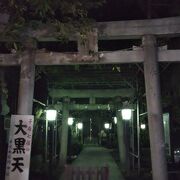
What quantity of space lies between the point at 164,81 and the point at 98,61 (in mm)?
6467

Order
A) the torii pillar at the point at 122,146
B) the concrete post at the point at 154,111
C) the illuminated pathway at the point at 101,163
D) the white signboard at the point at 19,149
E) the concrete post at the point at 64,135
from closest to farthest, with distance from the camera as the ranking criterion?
1. the white signboard at the point at 19,149
2. the concrete post at the point at 154,111
3. the illuminated pathway at the point at 101,163
4. the torii pillar at the point at 122,146
5. the concrete post at the point at 64,135

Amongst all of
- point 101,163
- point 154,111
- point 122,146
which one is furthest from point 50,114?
point 154,111

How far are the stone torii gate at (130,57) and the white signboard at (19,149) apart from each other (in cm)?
65

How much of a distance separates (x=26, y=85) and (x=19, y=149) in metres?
1.93

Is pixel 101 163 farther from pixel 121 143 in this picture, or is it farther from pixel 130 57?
pixel 130 57

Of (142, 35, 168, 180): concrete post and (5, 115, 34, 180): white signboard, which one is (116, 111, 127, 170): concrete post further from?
(5, 115, 34, 180): white signboard

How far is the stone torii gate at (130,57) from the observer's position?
1054 cm

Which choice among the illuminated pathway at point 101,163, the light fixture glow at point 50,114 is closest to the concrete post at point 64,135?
the illuminated pathway at point 101,163

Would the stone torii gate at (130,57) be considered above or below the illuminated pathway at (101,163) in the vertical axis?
above

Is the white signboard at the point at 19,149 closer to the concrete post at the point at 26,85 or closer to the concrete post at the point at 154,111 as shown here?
the concrete post at the point at 26,85

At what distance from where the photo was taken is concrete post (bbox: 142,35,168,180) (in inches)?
399

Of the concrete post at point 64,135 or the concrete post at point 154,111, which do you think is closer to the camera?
the concrete post at point 154,111

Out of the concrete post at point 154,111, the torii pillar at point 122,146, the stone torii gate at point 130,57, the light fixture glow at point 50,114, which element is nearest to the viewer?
the concrete post at point 154,111

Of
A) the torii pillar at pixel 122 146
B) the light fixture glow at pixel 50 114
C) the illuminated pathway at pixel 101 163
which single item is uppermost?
the light fixture glow at pixel 50 114
